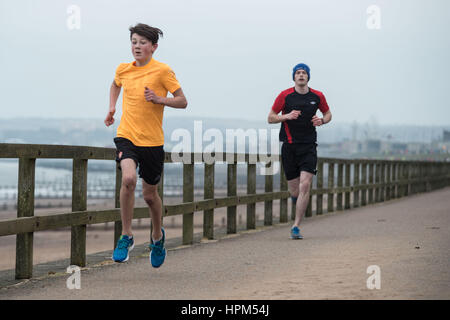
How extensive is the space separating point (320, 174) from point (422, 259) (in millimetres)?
8842

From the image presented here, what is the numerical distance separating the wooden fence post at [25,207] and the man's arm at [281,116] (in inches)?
142

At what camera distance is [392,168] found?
81.6ft

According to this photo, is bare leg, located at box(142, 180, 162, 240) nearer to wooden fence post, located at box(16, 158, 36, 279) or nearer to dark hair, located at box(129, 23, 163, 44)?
wooden fence post, located at box(16, 158, 36, 279)

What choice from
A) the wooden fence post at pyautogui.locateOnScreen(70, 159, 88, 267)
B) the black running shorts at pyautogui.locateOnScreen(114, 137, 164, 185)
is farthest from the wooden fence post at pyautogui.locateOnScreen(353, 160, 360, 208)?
the black running shorts at pyautogui.locateOnScreen(114, 137, 164, 185)

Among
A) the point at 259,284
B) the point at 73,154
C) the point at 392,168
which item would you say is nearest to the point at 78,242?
the point at 73,154

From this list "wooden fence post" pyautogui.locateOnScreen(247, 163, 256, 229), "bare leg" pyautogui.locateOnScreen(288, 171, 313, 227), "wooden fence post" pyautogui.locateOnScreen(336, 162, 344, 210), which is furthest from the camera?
"wooden fence post" pyautogui.locateOnScreen(336, 162, 344, 210)

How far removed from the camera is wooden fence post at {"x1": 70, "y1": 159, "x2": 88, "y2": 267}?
7723 millimetres

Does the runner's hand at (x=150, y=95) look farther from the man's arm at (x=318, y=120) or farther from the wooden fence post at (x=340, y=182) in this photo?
the wooden fence post at (x=340, y=182)

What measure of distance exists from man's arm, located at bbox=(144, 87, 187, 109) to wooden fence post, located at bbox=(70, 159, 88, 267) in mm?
1489

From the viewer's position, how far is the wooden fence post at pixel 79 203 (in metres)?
7.72

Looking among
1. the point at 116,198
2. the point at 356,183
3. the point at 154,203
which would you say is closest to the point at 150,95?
the point at 154,203

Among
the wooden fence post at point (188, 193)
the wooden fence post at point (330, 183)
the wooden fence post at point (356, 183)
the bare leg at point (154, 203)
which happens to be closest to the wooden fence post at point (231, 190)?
the wooden fence post at point (188, 193)
